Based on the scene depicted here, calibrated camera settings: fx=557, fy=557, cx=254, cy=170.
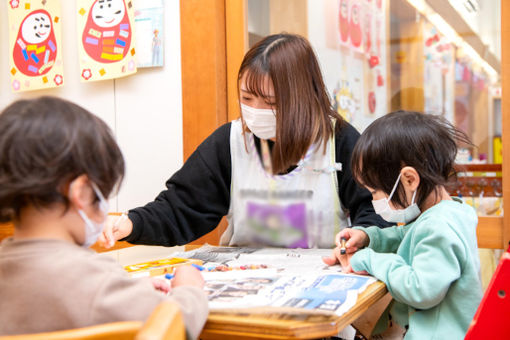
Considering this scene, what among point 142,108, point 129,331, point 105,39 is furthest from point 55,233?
point 105,39

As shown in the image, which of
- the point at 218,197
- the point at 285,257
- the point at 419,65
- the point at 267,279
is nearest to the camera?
the point at 267,279

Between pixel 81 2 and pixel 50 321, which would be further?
pixel 81 2

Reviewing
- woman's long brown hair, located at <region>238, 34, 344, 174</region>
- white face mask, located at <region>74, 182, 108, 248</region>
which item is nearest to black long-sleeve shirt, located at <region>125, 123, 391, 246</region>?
woman's long brown hair, located at <region>238, 34, 344, 174</region>

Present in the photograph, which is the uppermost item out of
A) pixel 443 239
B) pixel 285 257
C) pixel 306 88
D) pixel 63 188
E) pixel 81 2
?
pixel 81 2

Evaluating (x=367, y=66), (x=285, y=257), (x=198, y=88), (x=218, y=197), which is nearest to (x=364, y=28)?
(x=367, y=66)

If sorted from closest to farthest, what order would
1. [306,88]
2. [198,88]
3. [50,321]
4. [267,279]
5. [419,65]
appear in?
1. [50,321]
2. [267,279]
3. [306,88]
4. [419,65]
5. [198,88]

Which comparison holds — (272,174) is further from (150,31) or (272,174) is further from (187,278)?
(150,31)

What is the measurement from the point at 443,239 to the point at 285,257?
47cm

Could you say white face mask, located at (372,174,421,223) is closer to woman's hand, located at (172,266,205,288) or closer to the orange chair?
woman's hand, located at (172,266,205,288)

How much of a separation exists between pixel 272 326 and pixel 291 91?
932 mm

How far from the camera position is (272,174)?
178 centimetres

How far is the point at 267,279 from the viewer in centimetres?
119

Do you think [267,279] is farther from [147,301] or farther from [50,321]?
[50,321]

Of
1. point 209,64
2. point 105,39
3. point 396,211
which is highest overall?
point 105,39
